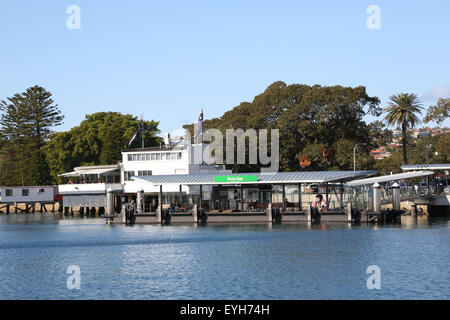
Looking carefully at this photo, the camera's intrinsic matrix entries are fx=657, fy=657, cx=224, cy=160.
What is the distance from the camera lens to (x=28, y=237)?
205ft

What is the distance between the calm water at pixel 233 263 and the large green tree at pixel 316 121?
36.8m

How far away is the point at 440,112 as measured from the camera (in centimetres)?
9606

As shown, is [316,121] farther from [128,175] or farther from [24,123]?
[24,123]

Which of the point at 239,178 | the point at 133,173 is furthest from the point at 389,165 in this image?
the point at 239,178

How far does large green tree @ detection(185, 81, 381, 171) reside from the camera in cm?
9912


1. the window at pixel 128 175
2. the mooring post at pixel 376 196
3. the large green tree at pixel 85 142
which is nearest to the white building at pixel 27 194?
the large green tree at pixel 85 142

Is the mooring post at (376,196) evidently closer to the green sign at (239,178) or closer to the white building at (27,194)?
the green sign at (239,178)

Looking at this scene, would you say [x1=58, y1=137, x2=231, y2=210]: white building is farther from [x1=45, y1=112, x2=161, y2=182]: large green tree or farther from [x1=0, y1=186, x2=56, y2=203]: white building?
[x1=45, y1=112, x2=161, y2=182]: large green tree

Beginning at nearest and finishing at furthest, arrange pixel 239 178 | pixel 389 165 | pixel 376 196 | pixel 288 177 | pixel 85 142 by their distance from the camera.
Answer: pixel 376 196
pixel 288 177
pixel 239 178
pixel 85 142
pixel 389 165

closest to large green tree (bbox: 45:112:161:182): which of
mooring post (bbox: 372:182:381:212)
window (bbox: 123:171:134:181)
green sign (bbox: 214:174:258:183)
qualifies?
window (bbox: 123:171:134:181)

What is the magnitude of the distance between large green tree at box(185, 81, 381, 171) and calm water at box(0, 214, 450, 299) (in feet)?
121

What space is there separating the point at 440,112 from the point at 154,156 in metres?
43.1
